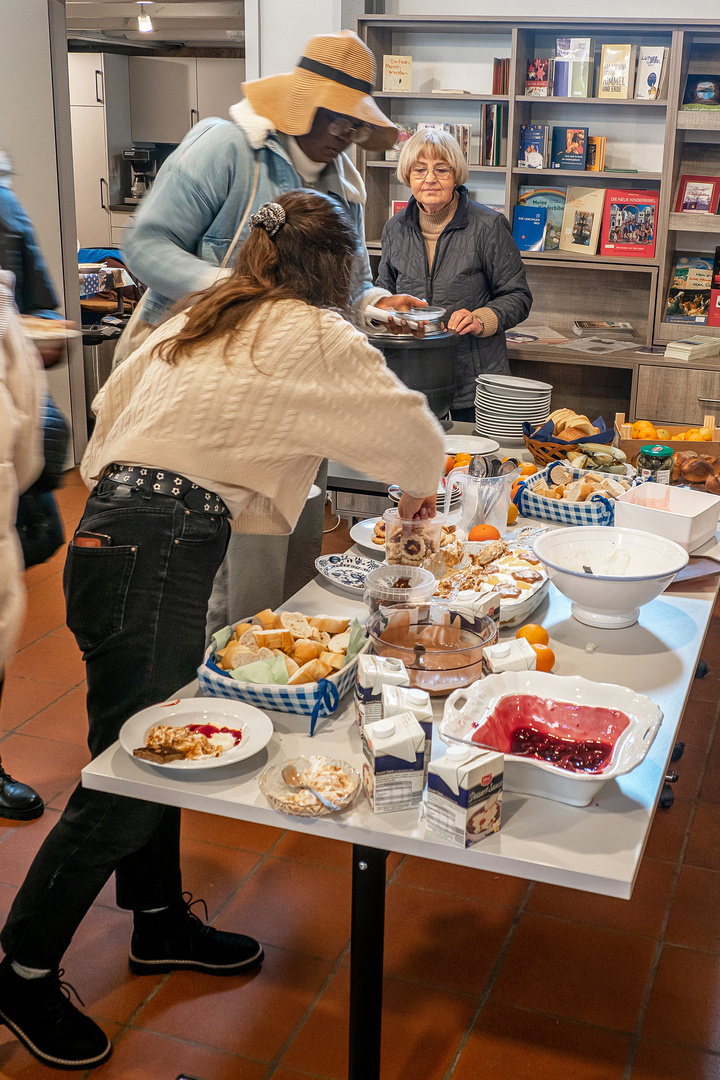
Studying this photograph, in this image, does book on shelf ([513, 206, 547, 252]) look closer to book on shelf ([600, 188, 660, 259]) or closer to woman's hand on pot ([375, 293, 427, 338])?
book on shelf ([600, 188, 660, 259])

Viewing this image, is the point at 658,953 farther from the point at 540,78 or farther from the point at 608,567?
the point at 540,78

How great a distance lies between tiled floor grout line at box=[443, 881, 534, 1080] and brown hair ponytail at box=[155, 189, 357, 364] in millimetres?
1361

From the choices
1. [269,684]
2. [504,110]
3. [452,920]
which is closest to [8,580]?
[269,684]

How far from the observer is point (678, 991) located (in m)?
2.04

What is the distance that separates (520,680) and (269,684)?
0.37 metres

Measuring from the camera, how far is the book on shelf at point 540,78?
500cm

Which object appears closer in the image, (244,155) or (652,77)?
(244,155)

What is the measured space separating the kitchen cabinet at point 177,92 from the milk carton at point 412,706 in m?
8.16

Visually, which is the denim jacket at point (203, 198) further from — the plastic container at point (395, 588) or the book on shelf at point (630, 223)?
the book on shelf at point (630, 223)

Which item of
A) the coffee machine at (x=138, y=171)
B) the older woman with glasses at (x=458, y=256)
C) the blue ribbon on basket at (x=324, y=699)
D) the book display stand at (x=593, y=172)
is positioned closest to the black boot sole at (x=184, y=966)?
the blue ribbon on basket at (x=324, y=699)

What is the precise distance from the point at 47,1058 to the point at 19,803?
857mm

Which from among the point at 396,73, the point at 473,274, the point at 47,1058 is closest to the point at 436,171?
the point at 473,274

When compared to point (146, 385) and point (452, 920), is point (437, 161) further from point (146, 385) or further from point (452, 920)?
point (452, 920)

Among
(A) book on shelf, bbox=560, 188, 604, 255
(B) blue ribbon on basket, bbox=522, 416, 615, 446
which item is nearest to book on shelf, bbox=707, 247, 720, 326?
(A) book on shelf, bbox=560, 188, 604, 255
